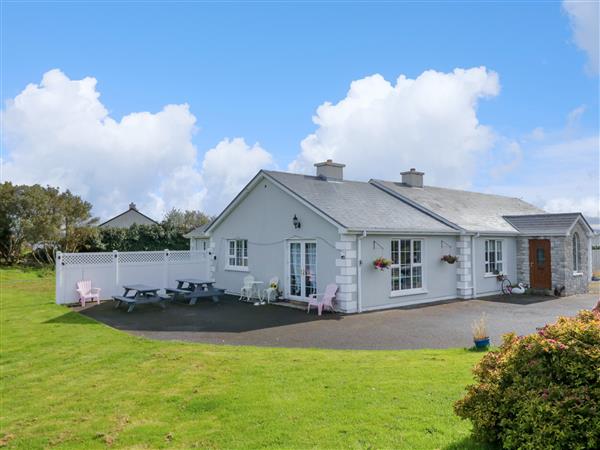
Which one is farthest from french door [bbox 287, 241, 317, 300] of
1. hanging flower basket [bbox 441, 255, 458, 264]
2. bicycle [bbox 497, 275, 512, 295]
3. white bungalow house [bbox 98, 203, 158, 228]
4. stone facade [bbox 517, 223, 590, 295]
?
white bungalow house [bbox 98, 203, 158, 228]

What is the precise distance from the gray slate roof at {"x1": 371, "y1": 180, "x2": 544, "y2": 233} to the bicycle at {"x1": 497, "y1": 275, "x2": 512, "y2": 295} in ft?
6.72

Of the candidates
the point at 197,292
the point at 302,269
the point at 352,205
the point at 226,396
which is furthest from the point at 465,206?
the point at 226,396

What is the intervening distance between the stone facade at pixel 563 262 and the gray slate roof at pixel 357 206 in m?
5.36

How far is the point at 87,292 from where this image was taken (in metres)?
16.6

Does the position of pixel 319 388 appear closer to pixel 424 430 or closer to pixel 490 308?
pixel 424 430

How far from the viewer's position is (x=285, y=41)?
45.1 feet

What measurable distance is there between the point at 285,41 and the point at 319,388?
11095 mm

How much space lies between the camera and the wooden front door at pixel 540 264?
63.0 ft

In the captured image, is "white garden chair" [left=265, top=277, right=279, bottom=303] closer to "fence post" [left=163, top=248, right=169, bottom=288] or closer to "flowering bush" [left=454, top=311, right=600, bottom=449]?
"fence post" [left=163, top=248, right=169, bottom=288]

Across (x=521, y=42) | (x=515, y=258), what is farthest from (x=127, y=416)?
(x=515, y=258)

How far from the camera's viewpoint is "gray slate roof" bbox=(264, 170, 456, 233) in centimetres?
1470

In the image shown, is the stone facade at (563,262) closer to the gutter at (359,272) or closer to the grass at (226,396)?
the gutter at (359,272)

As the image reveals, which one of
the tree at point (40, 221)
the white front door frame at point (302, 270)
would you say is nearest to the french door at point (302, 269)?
the white front door frame at point (302, 270)

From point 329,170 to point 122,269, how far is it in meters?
9.61
